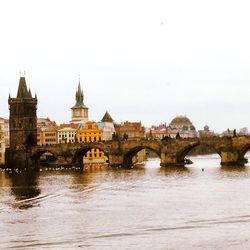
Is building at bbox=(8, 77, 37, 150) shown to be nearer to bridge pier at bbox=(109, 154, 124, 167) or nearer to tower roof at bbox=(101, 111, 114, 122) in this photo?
bridge pier at bbox=(109, 154, 124, 167)

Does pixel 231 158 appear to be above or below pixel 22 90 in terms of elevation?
below

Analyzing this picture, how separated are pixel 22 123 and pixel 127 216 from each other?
7874 cm

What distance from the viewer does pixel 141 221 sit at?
39125 mm

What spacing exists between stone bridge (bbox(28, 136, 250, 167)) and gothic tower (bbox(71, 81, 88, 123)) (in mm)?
52186

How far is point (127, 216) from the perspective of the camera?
4141cm

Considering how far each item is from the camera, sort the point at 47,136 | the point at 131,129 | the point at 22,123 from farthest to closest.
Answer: the point at 131,129
the point at 47,136
the point at 22,123

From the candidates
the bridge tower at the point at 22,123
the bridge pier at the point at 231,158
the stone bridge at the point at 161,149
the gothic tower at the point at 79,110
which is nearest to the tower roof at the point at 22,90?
the bridge tower at the point at 22,123

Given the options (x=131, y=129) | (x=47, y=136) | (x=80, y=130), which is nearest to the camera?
(x=80, y=130)

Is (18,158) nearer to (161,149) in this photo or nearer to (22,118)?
(22,118)

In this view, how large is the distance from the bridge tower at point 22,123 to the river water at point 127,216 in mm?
51484

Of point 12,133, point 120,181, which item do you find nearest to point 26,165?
point 12,133

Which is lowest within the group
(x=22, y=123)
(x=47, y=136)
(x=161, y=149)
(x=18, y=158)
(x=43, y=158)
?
(x=18, y=158)

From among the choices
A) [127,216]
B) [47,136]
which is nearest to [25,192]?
[127,216]

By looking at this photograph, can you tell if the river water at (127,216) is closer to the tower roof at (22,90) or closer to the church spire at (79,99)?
the tower roof at (22,90)
